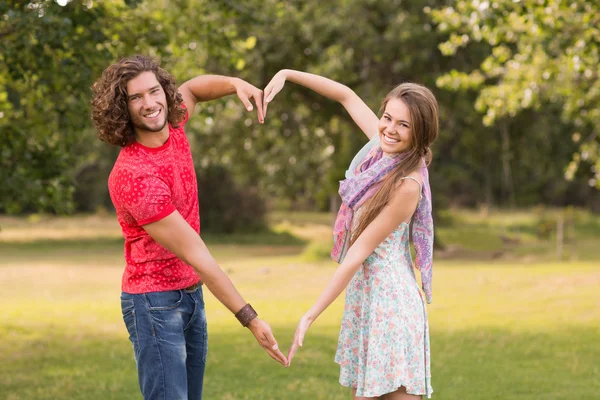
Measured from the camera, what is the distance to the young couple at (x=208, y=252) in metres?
3.45

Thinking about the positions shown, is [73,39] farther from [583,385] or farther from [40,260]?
[40,260]

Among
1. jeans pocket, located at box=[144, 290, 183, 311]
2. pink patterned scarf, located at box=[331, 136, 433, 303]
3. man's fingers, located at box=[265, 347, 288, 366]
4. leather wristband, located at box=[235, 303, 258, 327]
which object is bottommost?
man's fingers, located at box=[265, 347, 288, 366]

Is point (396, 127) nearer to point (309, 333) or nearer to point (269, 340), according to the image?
point (269, 340)

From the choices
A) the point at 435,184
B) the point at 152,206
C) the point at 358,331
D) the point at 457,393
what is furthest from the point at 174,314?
the point at 435,184

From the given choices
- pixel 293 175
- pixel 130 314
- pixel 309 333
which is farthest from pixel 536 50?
pixel 293 175

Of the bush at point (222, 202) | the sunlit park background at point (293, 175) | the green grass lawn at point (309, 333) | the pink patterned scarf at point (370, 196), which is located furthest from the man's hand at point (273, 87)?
the bush at point (222, 202)

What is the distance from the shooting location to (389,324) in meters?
3.70

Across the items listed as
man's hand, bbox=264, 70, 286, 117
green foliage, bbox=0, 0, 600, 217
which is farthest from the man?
green foliage, bbox=0, 0, 600, 217

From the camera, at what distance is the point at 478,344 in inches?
367

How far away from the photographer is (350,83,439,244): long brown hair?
3.65 meters

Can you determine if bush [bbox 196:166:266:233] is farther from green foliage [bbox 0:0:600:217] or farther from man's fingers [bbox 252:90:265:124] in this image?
man's fingers [bbox 252:90:265:124]

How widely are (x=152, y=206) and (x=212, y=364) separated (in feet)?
16.7

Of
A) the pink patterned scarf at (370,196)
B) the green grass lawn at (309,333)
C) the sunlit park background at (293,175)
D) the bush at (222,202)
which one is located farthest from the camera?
the bush at (222,202)

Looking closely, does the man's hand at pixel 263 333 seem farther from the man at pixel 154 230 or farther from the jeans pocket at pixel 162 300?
the jeans pocket at pixel 162 300
